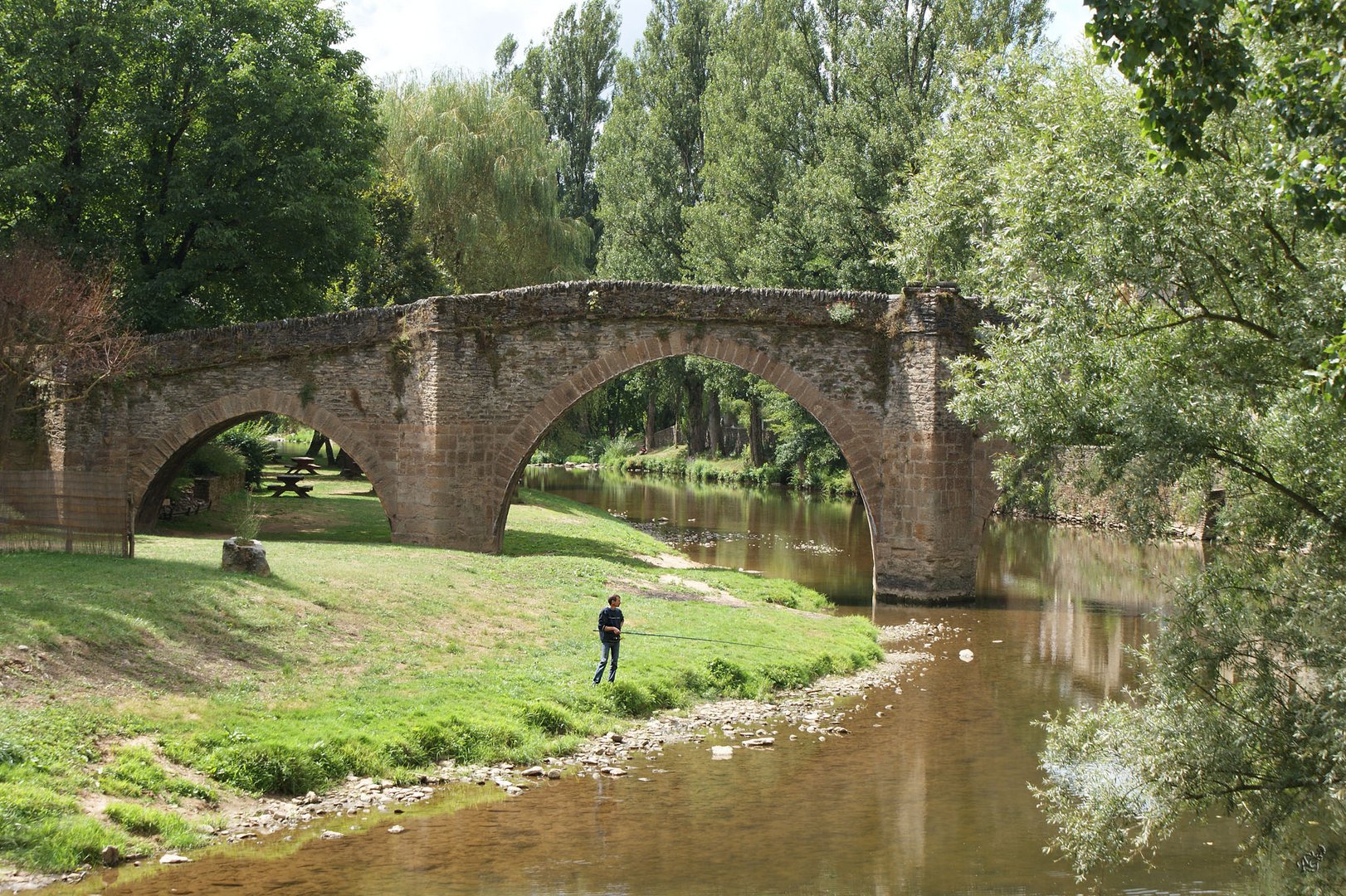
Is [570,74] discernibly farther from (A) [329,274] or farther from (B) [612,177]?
(A) [329,274]

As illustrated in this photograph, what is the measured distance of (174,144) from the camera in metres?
26.7

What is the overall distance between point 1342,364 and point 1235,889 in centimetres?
430

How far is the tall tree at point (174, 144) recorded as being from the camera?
2489 cm

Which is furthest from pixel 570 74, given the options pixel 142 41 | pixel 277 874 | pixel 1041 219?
pixel 277 874

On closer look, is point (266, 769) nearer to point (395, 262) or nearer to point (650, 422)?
point (395, 262)

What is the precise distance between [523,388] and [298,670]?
1125 centimetres

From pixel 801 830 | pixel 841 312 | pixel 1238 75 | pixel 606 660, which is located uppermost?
pixel 841 312

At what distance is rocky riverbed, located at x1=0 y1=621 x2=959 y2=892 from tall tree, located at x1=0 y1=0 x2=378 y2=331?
1646 centimetres

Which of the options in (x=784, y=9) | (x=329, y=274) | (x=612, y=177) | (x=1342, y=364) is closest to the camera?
(x=1342, y=364)

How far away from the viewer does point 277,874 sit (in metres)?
8.63

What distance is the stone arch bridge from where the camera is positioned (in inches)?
865

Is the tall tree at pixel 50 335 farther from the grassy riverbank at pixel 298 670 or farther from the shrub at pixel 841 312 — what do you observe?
the shrub at pixel 841 312

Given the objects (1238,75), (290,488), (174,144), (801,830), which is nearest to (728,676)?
(801,830)
